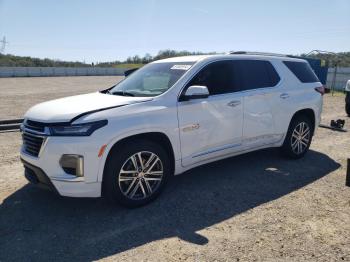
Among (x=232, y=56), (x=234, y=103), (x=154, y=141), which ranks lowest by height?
(x=154, y=141)

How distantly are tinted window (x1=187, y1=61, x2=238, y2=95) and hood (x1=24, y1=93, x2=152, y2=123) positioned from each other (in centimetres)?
94

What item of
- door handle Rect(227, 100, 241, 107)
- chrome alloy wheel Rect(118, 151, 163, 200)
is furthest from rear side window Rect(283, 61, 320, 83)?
chrome alloy wheel Rect(118, 151, 163, 200)

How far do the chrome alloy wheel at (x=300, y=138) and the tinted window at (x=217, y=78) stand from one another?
1.77 meters

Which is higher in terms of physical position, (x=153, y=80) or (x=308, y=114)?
(x=153, y=80)

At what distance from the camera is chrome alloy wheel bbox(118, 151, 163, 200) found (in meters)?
3.95

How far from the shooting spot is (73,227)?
3670 mm

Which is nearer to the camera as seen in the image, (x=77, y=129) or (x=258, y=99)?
(x=77, y=129)

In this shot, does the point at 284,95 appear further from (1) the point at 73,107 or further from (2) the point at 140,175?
(1) the point at 73,107

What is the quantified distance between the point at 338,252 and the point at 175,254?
1581mm

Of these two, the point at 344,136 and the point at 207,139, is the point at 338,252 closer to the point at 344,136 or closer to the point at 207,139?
the point at 207,139

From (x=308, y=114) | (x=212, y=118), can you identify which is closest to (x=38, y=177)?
(x=212, y=118)

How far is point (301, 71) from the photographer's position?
6.21 m

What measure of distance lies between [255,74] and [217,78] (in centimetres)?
87

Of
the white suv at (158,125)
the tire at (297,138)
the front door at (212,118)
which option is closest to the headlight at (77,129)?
the white suv at (158,125)
